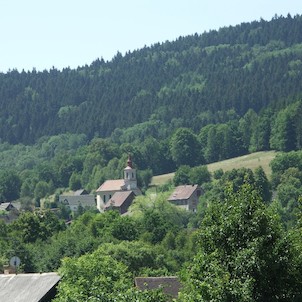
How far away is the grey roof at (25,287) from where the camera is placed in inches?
1511

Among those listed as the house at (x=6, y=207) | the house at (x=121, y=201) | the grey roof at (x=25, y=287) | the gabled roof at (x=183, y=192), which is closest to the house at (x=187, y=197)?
the gabled roof at (x=183, y=192)

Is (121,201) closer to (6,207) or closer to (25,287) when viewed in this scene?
(6,207)

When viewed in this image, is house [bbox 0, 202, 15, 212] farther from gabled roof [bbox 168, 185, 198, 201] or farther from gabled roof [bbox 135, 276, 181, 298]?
gabled roof [bbox 135, 276, 181, 298]

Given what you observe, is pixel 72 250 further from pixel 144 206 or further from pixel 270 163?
pixel 270 163

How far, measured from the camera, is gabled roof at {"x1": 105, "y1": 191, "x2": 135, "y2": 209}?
7377 inches

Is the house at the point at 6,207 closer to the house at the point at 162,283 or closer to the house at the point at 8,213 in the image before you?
the house at the point at 8,213

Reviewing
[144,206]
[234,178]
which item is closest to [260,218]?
[144,206]

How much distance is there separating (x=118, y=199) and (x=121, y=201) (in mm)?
1853

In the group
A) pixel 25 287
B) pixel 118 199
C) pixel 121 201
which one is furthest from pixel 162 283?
pixel 118 199

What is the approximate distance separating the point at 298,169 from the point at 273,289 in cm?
15263

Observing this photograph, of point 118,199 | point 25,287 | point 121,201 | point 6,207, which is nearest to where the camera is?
point 25,287

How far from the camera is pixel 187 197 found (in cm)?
18550

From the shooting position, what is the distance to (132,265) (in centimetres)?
7931

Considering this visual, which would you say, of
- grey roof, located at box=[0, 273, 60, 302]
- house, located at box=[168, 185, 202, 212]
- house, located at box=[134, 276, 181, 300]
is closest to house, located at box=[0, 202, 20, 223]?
house, located at box=[168, 185, 202, 212]
